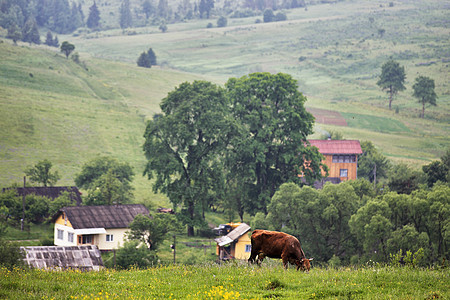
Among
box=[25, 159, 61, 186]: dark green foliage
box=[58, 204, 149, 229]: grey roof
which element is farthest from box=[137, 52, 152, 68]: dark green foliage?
box=[58, 204, 149, 229]: grey roof

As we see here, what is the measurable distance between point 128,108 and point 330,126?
46192mm

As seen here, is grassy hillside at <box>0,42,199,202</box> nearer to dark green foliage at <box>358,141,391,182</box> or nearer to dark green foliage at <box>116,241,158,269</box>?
dark green foliage at <box>116,241,158,269</box>

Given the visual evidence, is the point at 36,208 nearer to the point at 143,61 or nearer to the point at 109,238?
the point at 109,238

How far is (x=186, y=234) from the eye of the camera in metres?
64.1

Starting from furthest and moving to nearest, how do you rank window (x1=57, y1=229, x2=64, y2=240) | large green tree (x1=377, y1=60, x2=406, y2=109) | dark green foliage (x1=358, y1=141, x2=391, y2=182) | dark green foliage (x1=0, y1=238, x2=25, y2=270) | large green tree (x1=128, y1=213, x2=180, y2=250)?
large green tree (x1=377, y1=60, x2=406, y2=109)
dark green foliage (x1=358, y1=141, x2=391, y2=182)
window (x1=57, y1=229, x2=64, y2=240)
large green tree (x1=128, y1=213, x2=180, y2=250)
dark green foliage (x1=0, y1=238, x2=25, y2=270)

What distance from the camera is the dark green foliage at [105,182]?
63438 millimetres

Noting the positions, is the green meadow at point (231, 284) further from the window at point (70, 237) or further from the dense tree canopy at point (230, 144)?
the dense tree canopy at point (230, 144)

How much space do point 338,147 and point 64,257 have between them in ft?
168

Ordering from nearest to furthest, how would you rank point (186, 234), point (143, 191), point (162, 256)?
1. point (162, 256)
2. point (186, 234)
3. point (143, 191)

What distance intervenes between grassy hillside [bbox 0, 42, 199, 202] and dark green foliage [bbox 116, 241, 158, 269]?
29.7 metres

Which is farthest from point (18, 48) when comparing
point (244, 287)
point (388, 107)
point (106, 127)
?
point (244, 287)

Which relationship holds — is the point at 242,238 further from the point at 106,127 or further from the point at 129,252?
the point at 106,127

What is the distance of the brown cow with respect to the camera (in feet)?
60.8

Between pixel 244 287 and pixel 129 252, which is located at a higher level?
pixel 244 287
